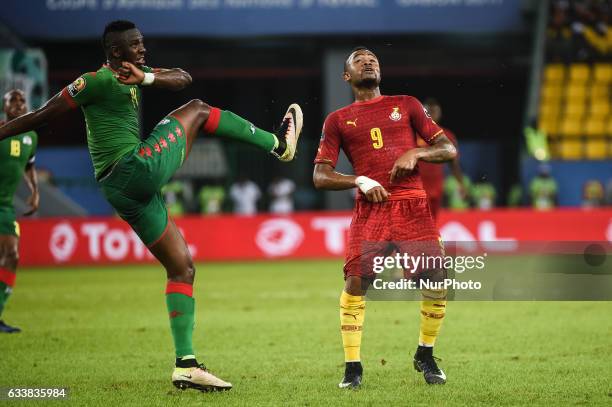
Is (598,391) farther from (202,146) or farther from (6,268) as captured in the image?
(202,146)

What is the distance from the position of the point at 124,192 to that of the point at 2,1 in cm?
1960

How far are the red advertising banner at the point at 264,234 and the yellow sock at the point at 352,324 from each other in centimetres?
1189

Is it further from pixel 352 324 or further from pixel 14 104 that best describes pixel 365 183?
pixel 14 104

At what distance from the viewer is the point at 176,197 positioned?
77.5ft

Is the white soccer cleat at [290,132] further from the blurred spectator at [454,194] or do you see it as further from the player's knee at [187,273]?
the blurred spectator at [454,194]

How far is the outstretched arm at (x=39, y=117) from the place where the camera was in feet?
20.2

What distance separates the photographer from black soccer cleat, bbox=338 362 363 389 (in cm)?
659

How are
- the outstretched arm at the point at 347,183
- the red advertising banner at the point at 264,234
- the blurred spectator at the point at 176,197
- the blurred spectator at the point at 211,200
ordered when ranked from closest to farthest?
the outstretched arm at the point at 347,183 < the red advertising banner at the point at 264,234 < the blurred spectator at the point at 211,200 < the blurred spectator at the point at 176,197

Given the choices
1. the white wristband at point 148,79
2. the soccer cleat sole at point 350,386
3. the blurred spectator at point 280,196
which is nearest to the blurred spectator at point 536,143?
the blurred spectator at point 280,196

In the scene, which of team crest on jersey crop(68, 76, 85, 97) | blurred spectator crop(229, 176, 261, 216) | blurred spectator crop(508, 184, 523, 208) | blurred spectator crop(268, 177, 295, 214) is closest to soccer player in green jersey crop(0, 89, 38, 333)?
team crest on jersey crop(68, 76, 85, 97)

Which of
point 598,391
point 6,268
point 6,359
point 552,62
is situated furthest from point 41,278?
point 552,62

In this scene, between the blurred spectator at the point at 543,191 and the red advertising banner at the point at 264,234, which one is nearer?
the red advertising banner at the point at 264,234

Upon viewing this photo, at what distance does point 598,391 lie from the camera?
637 centimetres

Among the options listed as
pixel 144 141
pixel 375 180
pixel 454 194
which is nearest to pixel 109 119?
pixel 144 141
